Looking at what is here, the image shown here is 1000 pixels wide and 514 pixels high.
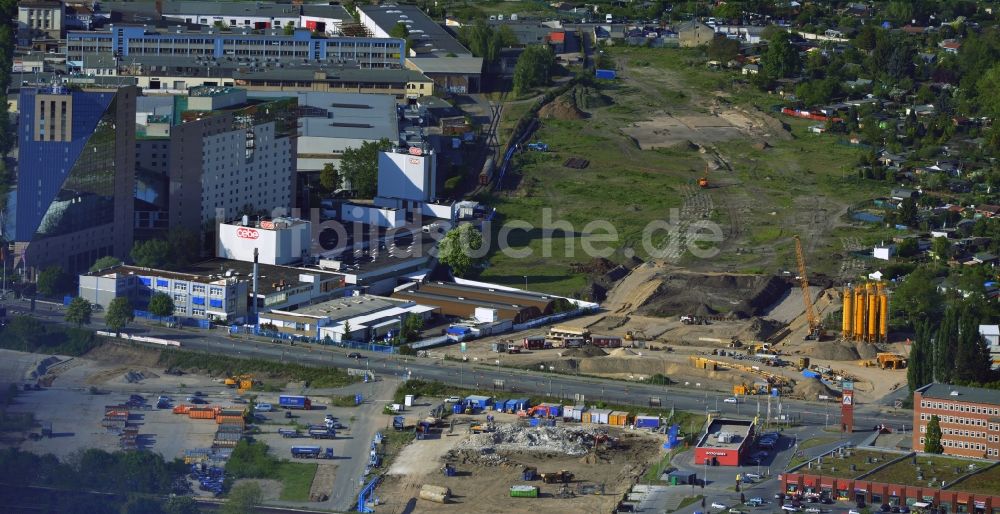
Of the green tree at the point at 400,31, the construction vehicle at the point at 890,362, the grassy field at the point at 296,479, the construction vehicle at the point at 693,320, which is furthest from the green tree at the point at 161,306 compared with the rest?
the green tree at the point at 400,31

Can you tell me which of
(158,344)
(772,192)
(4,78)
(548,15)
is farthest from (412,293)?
(548,15)

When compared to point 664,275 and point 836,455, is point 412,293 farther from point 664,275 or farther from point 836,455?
point 836,455

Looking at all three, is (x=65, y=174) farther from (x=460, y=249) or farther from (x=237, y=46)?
(x=237, y=46)

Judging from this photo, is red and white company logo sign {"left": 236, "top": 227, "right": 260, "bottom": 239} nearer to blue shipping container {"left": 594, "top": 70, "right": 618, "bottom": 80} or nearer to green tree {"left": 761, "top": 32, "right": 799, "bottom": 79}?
blue shipping container {"left": 594, "top": 70, "right": 618, "bottom": 80}

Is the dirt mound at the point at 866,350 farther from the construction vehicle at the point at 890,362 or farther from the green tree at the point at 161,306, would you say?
the green tree at the point at 161,306

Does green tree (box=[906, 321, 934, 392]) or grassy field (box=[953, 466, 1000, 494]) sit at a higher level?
green tree (box=[906, 321, 934, 392])

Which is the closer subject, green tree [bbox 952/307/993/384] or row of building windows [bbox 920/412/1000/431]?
row of building windows [bbox 920/412/1000/431]

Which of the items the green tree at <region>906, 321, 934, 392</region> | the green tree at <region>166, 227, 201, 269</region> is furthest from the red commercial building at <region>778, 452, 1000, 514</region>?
the green tree at <region>166, 227, 201, 269</region>
